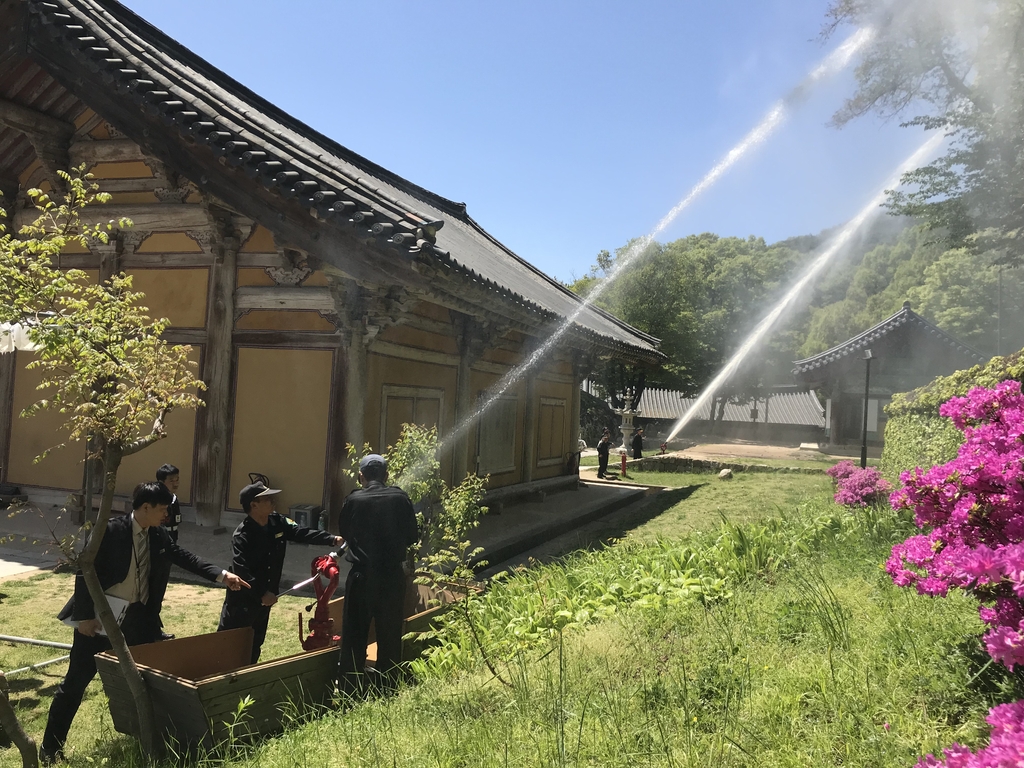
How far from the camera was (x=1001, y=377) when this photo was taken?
20.4ft

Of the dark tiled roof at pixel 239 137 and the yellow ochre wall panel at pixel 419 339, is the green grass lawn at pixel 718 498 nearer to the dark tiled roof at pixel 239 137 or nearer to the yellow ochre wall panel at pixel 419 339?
the yellow ochre wall panel at pixel 419 339

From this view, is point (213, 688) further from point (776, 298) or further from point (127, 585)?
point (776, 298)

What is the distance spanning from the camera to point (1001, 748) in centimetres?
176

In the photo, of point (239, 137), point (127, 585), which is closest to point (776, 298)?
point (239, 137)

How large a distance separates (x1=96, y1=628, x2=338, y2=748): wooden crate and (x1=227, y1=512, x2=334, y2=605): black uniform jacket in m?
0.32

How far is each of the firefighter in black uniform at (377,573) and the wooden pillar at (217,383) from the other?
461 centimetres

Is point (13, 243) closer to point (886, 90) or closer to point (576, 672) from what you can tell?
point (576, 672)

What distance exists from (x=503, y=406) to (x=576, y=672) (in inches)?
327

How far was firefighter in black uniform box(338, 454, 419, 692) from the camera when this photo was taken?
4.30 meters

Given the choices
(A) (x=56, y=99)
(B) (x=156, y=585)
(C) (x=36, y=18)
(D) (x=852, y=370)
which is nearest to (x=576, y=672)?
(B) (x=156, y=585)

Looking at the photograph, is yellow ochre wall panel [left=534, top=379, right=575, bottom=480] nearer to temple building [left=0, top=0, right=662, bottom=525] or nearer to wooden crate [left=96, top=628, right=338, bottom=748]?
temple building [left=0, top=0, right=662, bottom=525]

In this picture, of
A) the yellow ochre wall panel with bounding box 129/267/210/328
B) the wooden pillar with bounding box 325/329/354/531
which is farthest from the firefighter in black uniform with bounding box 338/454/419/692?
the yellow ochre wall panel with bounding box 129/267/210/328

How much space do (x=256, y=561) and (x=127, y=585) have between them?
0.75 m

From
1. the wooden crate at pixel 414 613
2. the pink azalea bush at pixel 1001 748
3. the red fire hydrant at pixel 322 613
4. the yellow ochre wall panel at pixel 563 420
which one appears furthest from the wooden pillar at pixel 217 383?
the pink azalea bush at pixel 1001 748
